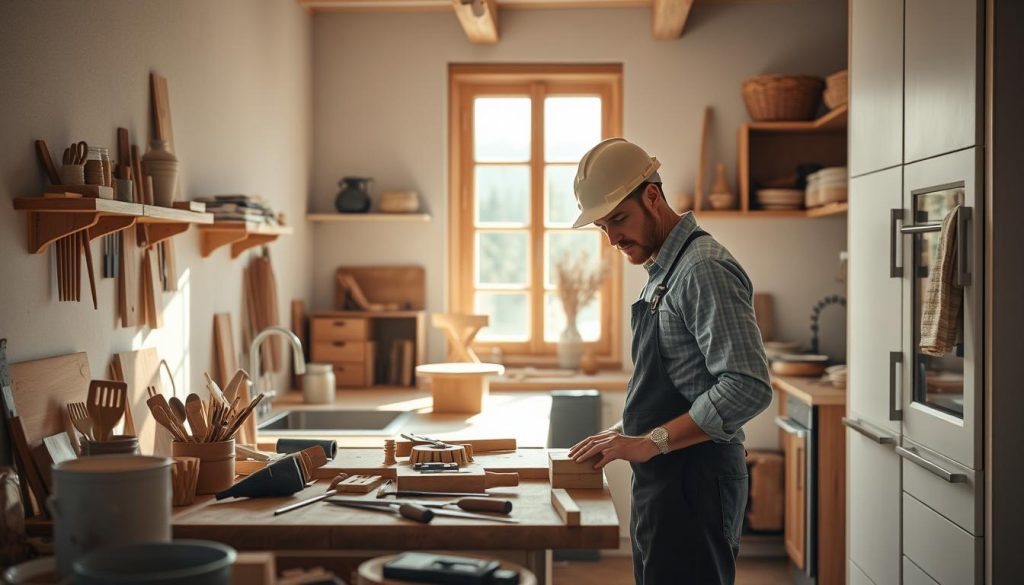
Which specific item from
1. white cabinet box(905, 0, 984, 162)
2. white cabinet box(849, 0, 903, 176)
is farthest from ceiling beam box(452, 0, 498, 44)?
white cabinet box(905, 0, 984, 162)

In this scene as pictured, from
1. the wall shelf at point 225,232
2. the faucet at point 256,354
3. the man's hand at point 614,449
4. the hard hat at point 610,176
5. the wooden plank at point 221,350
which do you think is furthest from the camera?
the wooden plank at point 221,350

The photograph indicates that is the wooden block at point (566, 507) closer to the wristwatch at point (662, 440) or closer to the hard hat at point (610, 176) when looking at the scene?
the wristwatch at point (662, 440)

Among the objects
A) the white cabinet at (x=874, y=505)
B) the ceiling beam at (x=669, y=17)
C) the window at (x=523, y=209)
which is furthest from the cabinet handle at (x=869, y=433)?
the ceiling beam at (x=669, y=17)

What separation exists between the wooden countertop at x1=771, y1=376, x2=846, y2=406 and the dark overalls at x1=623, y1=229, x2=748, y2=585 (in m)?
2.03

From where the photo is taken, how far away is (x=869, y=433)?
3.49 metres

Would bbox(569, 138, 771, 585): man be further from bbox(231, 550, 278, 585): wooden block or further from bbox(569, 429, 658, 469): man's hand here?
bbox(231, 550, 278, 585): wooden block

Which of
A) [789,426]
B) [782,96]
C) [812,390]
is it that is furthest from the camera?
[782,96]

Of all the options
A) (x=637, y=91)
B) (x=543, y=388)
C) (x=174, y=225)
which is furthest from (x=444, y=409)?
(x=637, y=91)

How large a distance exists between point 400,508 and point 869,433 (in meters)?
1.90

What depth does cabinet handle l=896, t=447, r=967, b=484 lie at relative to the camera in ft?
9.04

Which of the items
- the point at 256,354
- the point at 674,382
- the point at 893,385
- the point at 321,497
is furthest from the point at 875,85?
the point at 256,354

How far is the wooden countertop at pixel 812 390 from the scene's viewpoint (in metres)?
4.45

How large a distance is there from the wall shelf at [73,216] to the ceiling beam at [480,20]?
2.44 metres

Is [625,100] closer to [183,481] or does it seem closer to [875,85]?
[875,85]
